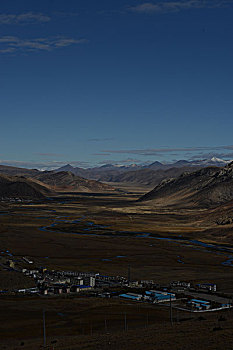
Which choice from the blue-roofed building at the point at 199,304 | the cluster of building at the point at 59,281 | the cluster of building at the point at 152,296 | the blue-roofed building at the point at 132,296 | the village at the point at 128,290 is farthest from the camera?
the cluster of building at the point at 59,281

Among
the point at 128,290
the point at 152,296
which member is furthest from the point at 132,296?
the point at 128,290

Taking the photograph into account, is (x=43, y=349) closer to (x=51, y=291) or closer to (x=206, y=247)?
(x=51, y=291)

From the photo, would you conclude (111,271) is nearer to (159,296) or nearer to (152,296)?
(152,296)

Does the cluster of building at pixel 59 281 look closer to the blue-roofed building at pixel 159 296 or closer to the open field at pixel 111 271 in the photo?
the open field at pixel 111 271

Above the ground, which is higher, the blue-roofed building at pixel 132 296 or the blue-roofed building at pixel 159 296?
A: the blue-roofed building at pixel 159 296

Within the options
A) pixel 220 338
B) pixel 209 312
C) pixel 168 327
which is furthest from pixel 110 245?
pixel 220 338

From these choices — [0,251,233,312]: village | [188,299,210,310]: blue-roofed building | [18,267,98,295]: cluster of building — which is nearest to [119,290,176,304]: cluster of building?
[0,251,233,312]: village

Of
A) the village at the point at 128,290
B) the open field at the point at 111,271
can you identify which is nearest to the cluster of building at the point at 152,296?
the village at the point at 128,290

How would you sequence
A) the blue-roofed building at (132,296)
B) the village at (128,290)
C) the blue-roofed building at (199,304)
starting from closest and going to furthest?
the blue-roofed building at (199,304)
the village at (128,290)
the blue-roofed building at (132,296)
